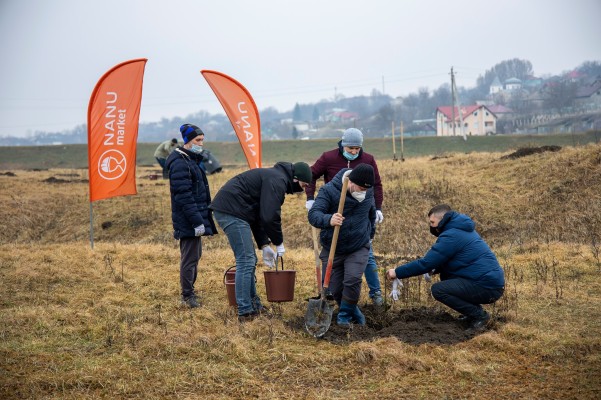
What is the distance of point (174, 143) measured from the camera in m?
20.4

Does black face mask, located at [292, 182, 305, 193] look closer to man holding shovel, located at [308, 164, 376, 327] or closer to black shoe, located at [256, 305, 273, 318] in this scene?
man holding shovel, located at [308, 164, 376, 327]

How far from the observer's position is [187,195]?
801 centimetres

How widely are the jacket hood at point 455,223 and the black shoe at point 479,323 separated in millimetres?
907

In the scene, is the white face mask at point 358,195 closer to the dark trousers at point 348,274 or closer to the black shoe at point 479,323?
the dark trousers at point 348,274

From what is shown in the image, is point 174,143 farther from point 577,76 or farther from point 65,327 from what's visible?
point 577,76

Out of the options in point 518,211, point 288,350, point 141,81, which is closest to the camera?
point 288,350

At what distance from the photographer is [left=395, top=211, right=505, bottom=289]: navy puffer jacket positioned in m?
6.97

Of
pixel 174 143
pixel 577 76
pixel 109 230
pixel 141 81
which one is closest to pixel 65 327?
pixel 141 81

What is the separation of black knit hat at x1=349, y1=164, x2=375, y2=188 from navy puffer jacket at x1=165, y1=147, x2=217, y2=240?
1.95 metres

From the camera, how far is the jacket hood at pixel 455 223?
705 centimetres

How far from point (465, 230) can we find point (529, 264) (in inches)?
154

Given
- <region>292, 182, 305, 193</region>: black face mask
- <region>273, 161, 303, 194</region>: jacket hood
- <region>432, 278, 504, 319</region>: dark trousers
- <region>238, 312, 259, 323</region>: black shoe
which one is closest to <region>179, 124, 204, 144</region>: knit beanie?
<region>273, 161, 303, 194</region>: jacket hood

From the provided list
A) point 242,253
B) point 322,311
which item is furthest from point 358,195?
point 242,253

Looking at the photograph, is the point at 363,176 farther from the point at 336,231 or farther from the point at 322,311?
the point at 322,311
